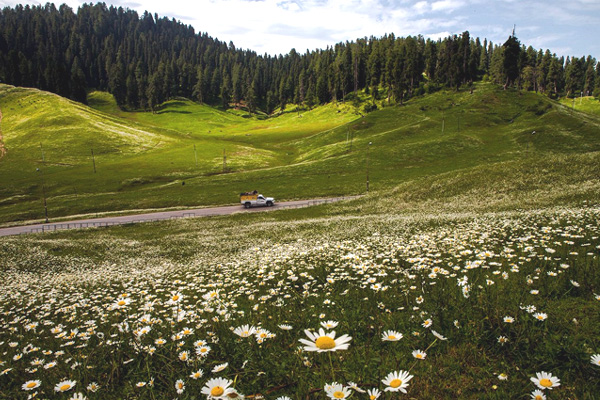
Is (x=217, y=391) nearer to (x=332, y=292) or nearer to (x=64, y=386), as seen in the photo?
(x=64, y=386)

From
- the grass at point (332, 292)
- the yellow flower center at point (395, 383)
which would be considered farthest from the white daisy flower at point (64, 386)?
the yellow flower center at point (395, 383)

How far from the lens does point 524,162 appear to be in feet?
123

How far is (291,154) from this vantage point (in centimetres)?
11919

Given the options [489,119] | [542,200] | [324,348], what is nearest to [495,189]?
[542,200]

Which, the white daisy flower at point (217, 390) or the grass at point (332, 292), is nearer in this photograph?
the white daisy flower at point (217, 390)

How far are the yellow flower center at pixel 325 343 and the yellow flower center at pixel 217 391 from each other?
2.06ft

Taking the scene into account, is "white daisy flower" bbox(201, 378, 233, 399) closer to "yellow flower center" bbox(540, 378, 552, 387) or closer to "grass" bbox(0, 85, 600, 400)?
"grass" bbox(0, 85, 600, 400)

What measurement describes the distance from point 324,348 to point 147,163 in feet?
376

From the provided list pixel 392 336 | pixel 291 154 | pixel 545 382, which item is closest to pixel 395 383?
pixel 392 336

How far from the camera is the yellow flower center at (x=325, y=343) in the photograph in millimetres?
1834

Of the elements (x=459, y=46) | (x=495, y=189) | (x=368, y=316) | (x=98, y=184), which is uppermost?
(x=459, y=46)

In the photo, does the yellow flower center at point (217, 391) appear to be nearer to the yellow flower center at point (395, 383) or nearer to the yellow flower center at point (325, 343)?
the yellow flower center at point (325, 343)

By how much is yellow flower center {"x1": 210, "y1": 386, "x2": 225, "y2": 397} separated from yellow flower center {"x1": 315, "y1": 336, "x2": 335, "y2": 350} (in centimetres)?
63

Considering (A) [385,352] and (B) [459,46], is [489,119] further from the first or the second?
(A) [385,352]
